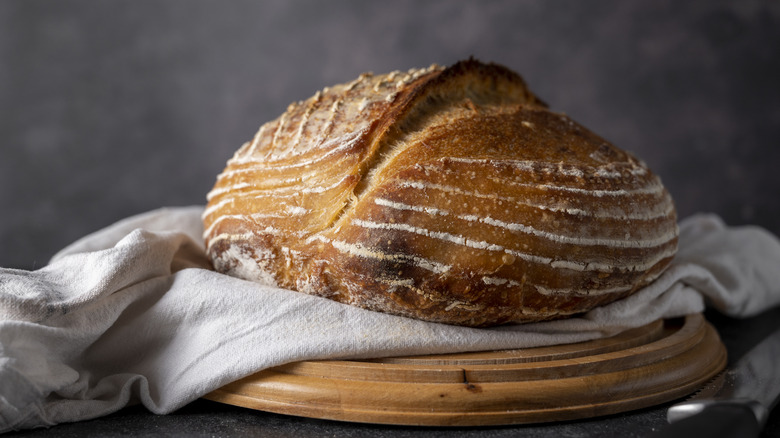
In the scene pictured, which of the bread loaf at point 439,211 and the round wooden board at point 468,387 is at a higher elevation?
the bread loaf at point 439,211

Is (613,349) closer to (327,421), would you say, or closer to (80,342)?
(327,421)

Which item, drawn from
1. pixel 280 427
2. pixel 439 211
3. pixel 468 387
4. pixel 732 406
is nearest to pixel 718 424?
pixel 732 406

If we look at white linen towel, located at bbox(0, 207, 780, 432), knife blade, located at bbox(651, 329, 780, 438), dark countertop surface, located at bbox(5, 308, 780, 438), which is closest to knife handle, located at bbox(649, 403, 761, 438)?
knife blade, located at bbox(651, 329, 780, 438)

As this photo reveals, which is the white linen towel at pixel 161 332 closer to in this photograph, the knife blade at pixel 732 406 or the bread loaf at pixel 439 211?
the bread loaf at pixel 439 211

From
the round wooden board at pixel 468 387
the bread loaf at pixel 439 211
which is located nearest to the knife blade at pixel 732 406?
the round wooden board at pixel 468 387

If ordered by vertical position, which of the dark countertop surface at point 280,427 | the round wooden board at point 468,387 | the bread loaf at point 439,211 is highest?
the bread loaf at point 439,211

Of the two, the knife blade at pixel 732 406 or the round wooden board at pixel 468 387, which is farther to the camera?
the round wooden board at pixel 468 387
